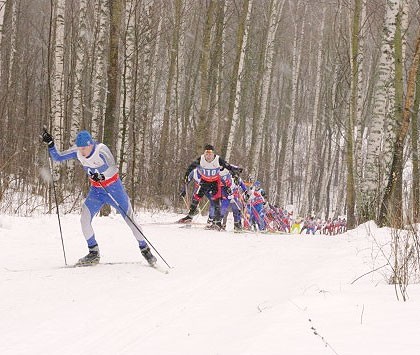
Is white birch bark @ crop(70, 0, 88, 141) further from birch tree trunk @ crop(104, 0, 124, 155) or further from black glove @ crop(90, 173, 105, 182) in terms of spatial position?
black glove @ crop(90, 173, 105, 182)

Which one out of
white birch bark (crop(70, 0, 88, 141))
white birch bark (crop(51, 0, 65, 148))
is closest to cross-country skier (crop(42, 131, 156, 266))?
white birch bark (crop(51, 0, 65, 148))

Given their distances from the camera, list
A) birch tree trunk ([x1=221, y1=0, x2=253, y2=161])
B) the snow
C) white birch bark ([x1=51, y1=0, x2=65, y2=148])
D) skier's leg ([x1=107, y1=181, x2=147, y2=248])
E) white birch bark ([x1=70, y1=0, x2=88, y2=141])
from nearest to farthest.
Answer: the snow, skier's leg ([x1=107, y1=181, x2=147, y2=248]), white birch bark ([x1=51, y1=0, x2=65, y2=148]), white birch bark ([x1=70, y1=0, x2=88, y2=141]), birch tree trunk ([x1=221, y1=0, x2=253, y2=161])

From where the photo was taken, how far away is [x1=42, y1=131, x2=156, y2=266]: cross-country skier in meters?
6.31

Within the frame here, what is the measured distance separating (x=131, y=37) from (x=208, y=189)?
15.4 ft

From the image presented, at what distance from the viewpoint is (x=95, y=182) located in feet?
21.3

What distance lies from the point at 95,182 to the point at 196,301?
2366 millimetres

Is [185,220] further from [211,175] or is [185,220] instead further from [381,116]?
[381,116]

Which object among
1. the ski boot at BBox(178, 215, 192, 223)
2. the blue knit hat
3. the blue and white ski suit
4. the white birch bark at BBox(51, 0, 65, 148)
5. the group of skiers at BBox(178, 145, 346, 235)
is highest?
the white birch bark at BBox(51, 0, 65, 148)

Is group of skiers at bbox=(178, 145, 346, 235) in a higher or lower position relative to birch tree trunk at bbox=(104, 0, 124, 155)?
lower

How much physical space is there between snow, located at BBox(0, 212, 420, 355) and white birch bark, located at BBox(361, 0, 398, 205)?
2.63 m

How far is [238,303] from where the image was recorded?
4887 millimetres

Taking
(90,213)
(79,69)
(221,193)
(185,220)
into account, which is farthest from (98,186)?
(79,69)

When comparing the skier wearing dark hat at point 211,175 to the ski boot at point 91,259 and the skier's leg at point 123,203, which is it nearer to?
the skier's leg at point 123,203

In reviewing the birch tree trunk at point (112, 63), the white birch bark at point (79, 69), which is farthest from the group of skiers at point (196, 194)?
the white birch bark at point (79, 69)
